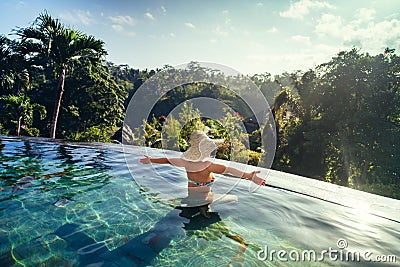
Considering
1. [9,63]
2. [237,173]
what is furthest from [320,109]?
[9,63]

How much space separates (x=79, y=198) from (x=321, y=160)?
41.1ft

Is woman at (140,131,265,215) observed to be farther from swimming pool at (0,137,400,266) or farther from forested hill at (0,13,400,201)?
forested hill at (0,13,400,201)

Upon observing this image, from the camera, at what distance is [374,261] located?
218 centimetres

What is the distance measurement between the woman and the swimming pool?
0.33m

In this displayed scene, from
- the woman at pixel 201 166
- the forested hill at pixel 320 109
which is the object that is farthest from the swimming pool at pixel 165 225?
the forested hill at pixel 320 109

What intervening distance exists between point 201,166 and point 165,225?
0.77m

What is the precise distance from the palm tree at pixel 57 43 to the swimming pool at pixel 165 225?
23.3ft

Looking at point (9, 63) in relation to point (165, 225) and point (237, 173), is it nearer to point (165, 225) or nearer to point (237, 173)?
point (165, 225)

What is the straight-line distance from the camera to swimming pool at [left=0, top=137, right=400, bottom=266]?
201 cm

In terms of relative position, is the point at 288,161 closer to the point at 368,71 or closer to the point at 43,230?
the point at 368,71

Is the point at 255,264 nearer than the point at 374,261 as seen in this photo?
Result: Yes

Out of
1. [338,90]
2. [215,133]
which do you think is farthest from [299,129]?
[215,133]

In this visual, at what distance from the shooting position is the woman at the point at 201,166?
2627mm

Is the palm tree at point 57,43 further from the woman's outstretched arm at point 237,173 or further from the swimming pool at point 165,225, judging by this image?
the woman's outstretched arm at point 237,173
